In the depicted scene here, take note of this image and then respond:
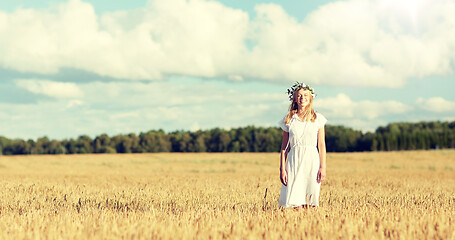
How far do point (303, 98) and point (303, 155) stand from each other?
34.1 inches

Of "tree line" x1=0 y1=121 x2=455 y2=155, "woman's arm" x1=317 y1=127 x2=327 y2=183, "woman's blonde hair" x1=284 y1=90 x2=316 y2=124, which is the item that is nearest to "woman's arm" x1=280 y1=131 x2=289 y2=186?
"woman's blonde hair" x1=284 y1=90 x2=316 y2=124

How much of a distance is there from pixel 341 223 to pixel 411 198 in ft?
18.3

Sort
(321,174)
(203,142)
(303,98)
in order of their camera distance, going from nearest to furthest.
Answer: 1. (321,174)
2. (303,98)
3. (203,142)

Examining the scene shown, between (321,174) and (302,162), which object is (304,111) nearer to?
(302,162)

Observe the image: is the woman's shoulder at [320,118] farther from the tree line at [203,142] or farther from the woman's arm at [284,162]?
the tree line at [203,142]

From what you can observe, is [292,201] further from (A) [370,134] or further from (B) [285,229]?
(A) [370,134]

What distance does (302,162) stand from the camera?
689 cm

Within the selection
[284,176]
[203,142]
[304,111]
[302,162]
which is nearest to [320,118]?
[304,111]

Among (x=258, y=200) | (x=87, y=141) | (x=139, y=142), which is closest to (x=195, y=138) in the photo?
(x=139, y=142)

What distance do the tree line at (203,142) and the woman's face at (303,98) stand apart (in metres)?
87.6

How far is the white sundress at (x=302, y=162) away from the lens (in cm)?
689

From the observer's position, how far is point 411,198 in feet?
34.3

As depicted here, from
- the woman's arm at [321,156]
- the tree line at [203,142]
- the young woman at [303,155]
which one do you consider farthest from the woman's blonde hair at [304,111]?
the tree line at [203,142]

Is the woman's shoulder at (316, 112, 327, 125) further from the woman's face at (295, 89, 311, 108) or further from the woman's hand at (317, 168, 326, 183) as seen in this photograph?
Result: the woman's hand at (317, 168, 326, 183)
